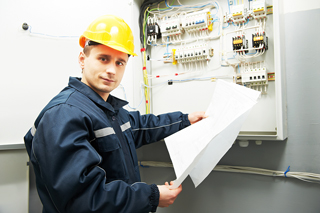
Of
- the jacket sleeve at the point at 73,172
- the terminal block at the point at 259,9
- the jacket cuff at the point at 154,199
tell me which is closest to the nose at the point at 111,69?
the jacket sleeve at the point at 73,172

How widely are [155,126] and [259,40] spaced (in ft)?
2.79

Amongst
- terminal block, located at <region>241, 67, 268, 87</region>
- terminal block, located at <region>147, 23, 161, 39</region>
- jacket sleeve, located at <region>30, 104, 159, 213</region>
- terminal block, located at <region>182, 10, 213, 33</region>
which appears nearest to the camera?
jacket sleeve, located at <region>30, 104, 159, 213</region>

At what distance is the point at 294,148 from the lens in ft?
4.39

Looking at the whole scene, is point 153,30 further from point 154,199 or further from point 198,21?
point 154,199

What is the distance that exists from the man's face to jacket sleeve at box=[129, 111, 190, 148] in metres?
0.37

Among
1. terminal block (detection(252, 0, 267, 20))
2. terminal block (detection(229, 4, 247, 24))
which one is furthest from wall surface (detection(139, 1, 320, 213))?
terminal block (detection(229, 4, 247, 24))

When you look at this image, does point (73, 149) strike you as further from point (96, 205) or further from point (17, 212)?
point (17, 212)

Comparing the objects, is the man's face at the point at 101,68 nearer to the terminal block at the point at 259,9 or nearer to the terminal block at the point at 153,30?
the terminal block at the point at 153,30

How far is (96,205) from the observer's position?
65cm

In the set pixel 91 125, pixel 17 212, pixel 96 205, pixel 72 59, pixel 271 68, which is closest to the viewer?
pixel 96 205

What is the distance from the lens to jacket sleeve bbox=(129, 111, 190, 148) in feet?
4.13

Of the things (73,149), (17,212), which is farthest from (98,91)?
(17,212)

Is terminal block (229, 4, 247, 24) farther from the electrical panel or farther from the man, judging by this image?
the man

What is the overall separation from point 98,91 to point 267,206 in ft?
4.34
